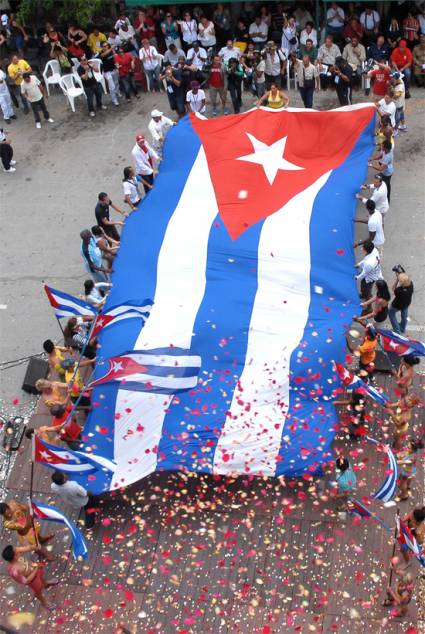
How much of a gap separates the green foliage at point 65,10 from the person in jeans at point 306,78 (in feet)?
15.0

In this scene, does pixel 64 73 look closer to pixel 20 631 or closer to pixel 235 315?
pixel 235 315

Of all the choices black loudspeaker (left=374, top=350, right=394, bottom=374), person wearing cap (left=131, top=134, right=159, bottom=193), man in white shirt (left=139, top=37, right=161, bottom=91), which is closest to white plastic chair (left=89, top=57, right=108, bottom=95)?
man in white shirt (left=139, top=37, right=161, bottom=91)

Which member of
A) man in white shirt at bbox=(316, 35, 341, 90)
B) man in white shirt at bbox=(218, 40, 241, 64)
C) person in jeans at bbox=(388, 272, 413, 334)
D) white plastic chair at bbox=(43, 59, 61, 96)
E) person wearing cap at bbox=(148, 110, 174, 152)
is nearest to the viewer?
person in jeans at bbox=(388, 272, 413, 334)

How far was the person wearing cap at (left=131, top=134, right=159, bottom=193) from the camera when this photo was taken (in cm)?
1139

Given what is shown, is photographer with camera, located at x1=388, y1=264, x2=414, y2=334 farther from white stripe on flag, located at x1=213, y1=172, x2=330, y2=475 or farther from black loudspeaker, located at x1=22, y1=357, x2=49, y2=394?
black loudspeaker, located at x1=22, y1=357, x2=49, y2=394

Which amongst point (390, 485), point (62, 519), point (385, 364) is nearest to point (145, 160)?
point (385, 364)

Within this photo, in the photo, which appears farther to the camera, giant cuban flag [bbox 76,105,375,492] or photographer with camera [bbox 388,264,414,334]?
photographer with camera [bbox 388,264,414,334]

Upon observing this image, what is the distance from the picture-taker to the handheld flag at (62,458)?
7.06 meters

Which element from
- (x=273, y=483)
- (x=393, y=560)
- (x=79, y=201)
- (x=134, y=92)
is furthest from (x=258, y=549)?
(x=134, y=92)

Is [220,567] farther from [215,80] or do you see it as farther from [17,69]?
[17,69]

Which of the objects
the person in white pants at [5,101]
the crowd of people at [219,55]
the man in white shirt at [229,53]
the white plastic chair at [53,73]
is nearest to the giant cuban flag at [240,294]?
the crowd of people at [219,55]

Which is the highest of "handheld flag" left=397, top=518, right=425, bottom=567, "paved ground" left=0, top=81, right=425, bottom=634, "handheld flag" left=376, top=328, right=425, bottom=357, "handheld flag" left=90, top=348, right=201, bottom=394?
"handheld flag" left=90, top=348, right=201, bottom=394

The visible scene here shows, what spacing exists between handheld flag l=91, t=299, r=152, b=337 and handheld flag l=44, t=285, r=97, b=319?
51 cm

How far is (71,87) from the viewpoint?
15.3 metres
